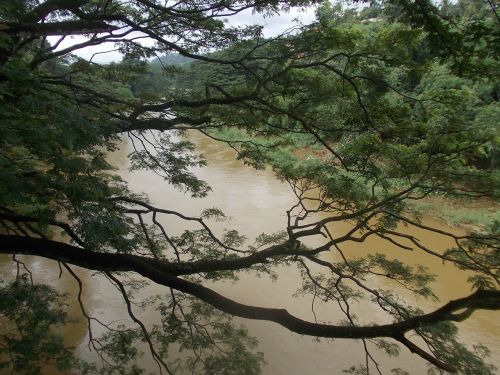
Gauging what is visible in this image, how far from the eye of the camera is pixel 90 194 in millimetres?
2049

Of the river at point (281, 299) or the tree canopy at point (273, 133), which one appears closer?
the tree canopy at point (273, 133)

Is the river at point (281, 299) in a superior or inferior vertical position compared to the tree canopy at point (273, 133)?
inferior

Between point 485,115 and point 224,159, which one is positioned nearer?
point 485,115

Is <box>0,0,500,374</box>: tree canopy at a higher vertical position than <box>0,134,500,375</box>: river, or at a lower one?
higher

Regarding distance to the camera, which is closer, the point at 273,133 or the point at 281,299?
the point at 273,133

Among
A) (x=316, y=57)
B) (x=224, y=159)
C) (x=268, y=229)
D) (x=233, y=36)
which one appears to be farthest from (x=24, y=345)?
(x=224, y=159)

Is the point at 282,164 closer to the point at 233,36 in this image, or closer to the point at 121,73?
the point at 233,36

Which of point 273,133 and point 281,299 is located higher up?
point 273,133

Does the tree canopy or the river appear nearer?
the tree canopy

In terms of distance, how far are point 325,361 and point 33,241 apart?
4081 mm

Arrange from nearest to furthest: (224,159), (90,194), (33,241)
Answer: (90,194)
(33,241)
(224,159)

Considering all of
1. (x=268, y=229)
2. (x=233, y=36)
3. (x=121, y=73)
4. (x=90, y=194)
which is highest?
(x=233, y=36)

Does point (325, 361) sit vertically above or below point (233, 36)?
below

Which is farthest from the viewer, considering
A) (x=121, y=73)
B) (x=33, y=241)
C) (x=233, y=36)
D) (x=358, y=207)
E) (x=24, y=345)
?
(x=121, y=73)
